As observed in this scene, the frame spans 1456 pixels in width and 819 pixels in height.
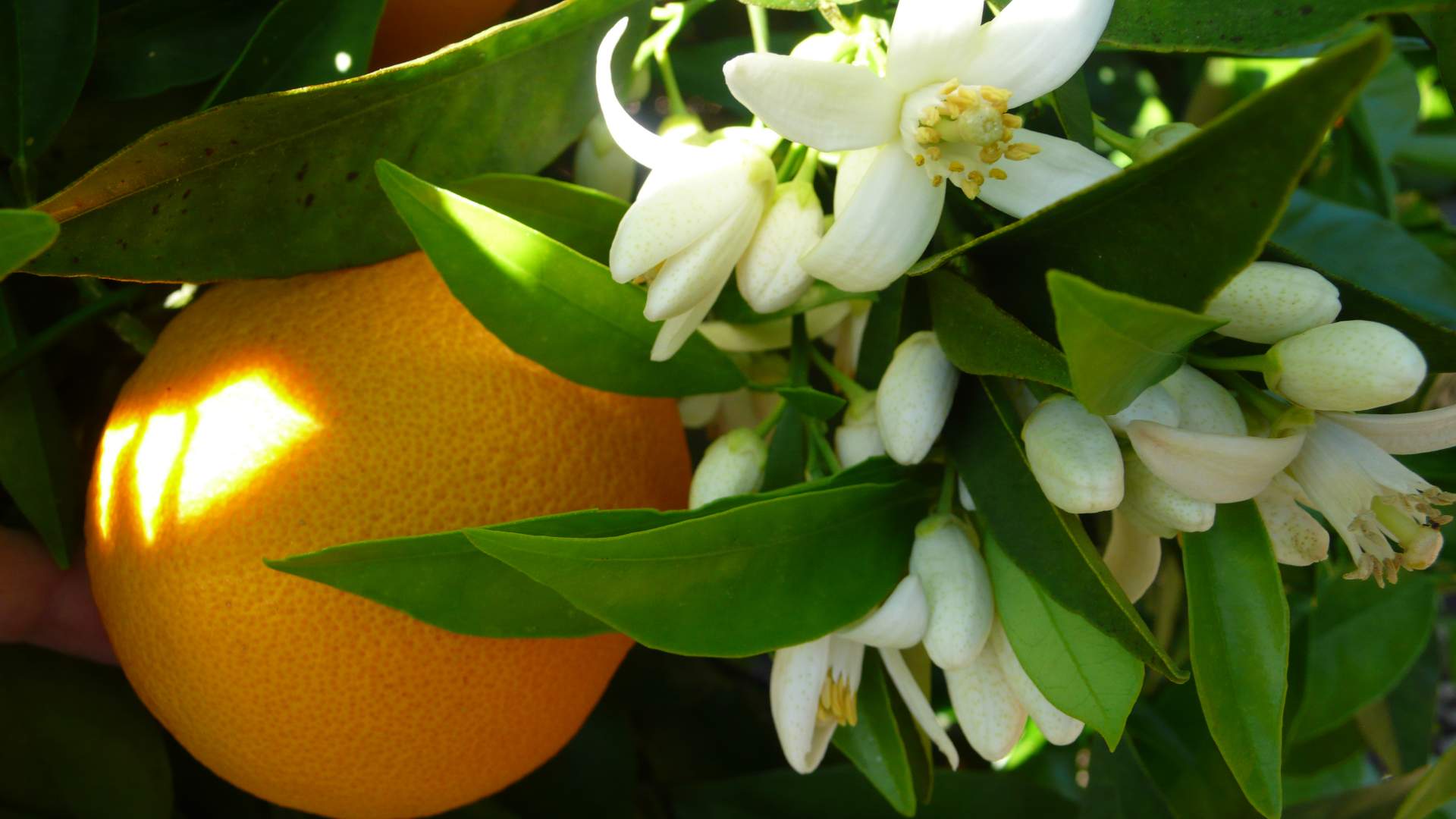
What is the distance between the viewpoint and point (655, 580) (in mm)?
374

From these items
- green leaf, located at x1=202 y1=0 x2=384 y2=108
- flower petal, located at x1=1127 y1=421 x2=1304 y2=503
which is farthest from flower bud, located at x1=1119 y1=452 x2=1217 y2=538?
green leaf, located at x1=202 y1=0 x2=384 y2=108

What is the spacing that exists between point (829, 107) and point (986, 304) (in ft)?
0.26

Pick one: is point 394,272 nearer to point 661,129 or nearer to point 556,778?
point 661,129

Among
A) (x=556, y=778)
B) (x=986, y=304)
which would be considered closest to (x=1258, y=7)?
(x=986, y=304)

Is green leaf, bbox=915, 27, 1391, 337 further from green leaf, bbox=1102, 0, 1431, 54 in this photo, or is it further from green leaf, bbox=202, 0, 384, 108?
green leaf, bbox=202, 0, 384, 108

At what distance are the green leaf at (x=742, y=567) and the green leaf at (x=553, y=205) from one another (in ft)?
0.46

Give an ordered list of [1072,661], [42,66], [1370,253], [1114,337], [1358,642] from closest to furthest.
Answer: [1114,337], [1072,661], [42,66], [1370,253], [1358,642]

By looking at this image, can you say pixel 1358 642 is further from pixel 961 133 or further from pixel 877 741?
pixel 961 133

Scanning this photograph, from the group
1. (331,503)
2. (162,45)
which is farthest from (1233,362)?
(162,45)

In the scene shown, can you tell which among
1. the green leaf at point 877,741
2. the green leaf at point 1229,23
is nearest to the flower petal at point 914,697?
the green leaf at point 877,741

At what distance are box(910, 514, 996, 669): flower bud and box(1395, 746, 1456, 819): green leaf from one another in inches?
9.2

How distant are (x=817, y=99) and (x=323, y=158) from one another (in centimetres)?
22

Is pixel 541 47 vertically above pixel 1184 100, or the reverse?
pixel 541 47

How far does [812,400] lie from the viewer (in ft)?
1.44
